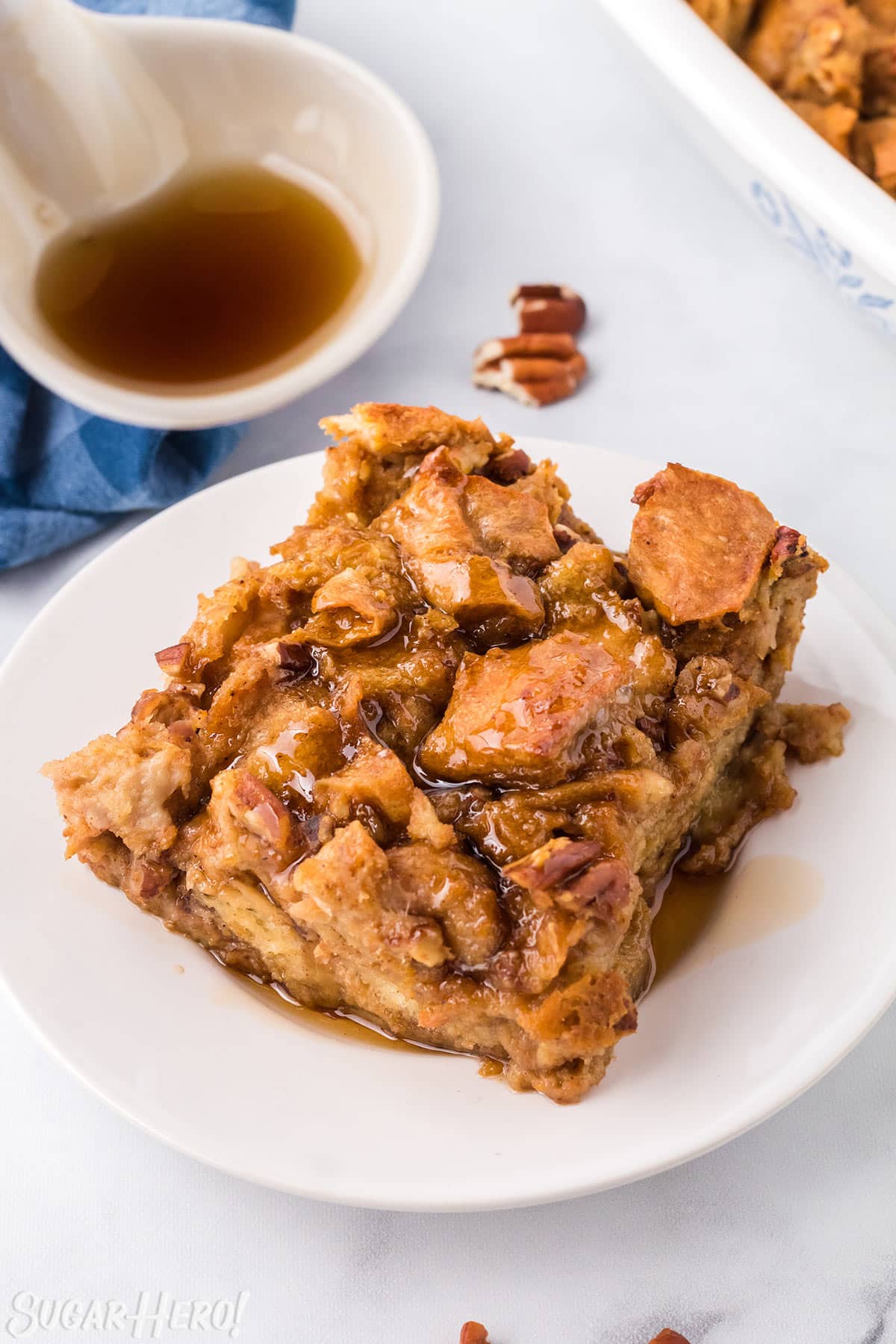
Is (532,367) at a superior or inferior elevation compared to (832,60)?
inferior

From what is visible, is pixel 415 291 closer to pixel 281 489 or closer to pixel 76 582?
pixel 281 489

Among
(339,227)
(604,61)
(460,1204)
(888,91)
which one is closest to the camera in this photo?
(460,1204)

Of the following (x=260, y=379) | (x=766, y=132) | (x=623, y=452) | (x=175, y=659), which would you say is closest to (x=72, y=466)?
(x=260, y=379)

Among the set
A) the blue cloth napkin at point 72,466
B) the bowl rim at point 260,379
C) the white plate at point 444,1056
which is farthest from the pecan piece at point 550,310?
the white plate at point 444,1056

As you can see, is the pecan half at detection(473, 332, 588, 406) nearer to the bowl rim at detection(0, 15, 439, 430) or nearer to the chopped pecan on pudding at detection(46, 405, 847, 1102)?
the bowl rim at detection(0, 15, 439, 430)

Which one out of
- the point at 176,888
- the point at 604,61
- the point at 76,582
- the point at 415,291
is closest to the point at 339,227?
the point at 415,291

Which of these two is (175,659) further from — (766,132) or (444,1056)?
(766,132)

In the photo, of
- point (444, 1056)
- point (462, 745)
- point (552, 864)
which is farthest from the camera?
point (444, 1056)
